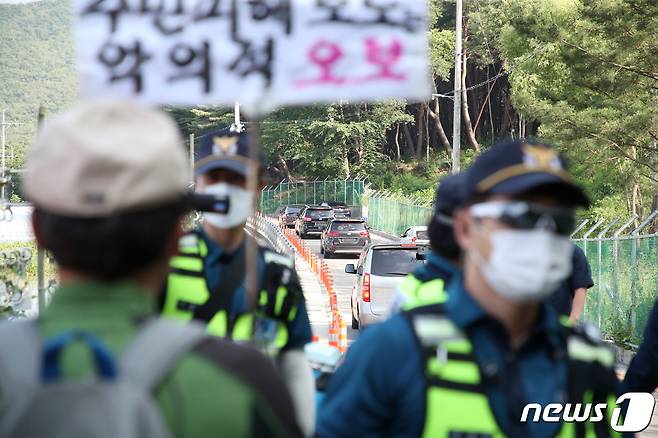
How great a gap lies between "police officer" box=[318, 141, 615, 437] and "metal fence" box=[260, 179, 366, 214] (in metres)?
85.6

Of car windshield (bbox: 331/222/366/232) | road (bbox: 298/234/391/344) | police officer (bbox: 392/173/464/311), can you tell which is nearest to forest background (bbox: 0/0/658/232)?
police officer (bbox: 392/173/464/311)

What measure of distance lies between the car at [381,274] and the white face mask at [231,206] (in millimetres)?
13740

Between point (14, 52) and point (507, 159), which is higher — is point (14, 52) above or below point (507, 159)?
above

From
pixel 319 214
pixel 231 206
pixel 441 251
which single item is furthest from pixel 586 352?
pixel 319 214

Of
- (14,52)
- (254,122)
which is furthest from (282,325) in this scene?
(14,52)

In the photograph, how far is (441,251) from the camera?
582cm

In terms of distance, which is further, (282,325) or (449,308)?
(282,325)

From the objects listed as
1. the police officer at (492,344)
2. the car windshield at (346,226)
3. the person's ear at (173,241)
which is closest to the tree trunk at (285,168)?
the car windshield at (346,226)

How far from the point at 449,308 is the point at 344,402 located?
0.37 m

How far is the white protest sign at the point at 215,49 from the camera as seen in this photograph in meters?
3.97

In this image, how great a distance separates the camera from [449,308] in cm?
322

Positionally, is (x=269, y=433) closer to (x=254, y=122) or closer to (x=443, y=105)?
(x=254, y=122)

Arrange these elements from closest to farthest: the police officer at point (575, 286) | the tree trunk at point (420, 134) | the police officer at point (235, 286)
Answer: the police officer at point (235, 286) → the police officer at point (575, 286) → the tree trunk at point (420, 134)

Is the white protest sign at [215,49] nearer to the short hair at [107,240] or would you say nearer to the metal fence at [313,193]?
the short hair at [107,240]
